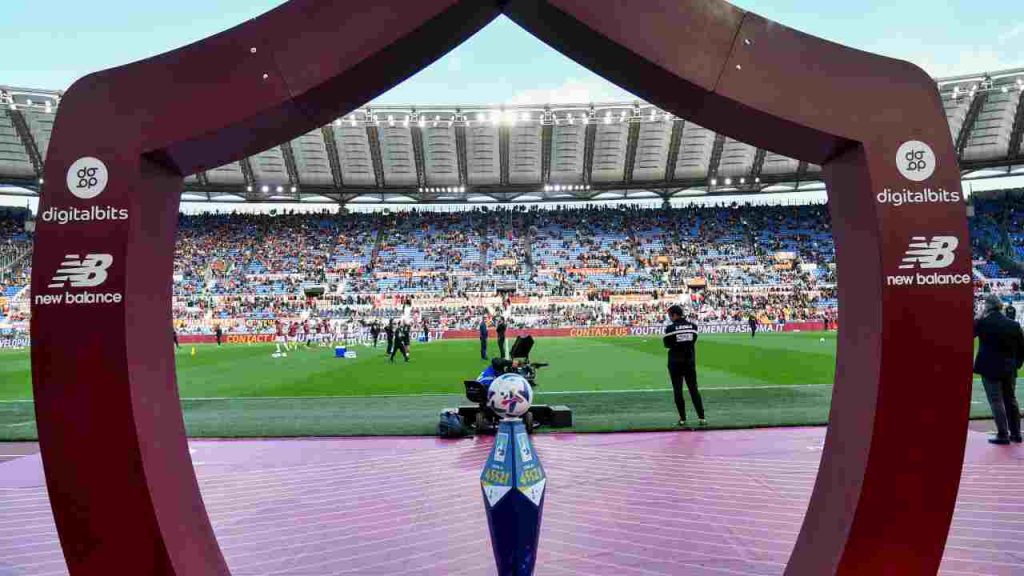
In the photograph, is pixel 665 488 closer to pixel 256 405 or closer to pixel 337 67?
pixel 337 67

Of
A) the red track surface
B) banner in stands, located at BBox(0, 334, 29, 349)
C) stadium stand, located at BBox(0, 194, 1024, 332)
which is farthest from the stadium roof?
the red track surface

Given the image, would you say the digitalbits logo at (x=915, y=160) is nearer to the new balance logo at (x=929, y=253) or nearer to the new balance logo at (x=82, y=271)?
the new balance logo at (x=929, y=253)

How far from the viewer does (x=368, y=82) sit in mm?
3412

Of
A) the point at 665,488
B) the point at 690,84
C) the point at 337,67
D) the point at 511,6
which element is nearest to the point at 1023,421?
the point at 665,488

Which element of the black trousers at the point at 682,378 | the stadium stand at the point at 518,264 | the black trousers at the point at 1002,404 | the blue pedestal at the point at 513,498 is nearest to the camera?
the blue pedestal at the point at 513,498

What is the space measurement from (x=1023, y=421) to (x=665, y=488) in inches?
293

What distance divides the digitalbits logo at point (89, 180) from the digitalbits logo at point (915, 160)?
434 centimetres

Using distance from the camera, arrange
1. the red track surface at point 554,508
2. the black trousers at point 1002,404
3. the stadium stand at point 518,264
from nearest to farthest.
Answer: the red track surface at point 554,508, the black trousers at point 1002,404, the stadium stand at point 518,264

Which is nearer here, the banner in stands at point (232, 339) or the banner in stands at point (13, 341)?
the banner in stands at point (13, 341)

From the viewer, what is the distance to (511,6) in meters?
3.38

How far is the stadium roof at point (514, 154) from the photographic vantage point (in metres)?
37.4

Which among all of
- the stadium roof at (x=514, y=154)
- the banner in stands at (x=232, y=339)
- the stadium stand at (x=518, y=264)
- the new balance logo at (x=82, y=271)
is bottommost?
the banner in stands at (x=232, y=339)

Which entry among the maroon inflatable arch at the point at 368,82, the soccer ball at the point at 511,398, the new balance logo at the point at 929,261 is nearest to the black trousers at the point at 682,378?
the maroon inflatable arch at the point at 368,82

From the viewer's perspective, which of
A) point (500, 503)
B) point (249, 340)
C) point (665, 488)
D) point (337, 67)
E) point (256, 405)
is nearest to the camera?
point (337, 67)
